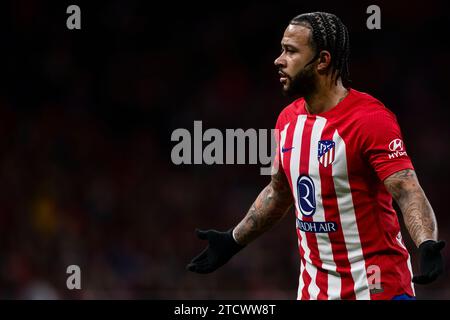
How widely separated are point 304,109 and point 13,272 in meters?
6.35

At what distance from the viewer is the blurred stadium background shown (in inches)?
401

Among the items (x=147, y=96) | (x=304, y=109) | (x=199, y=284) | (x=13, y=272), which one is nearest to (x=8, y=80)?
(x=147, y=96)

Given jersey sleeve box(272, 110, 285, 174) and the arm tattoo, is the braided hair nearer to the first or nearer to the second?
jersey sleeve box(272, 110, 285, 174)

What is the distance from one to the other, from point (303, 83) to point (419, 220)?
2.98 ft

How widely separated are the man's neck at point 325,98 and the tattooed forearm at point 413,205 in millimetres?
552

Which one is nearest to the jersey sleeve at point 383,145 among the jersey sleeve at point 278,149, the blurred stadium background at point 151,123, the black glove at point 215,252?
the jersey sleeve at point 278,149

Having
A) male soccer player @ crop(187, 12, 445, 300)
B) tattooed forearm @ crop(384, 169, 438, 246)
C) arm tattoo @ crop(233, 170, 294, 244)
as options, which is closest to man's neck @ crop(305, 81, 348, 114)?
male soccer player @ crop(187, 12, 445, 300)

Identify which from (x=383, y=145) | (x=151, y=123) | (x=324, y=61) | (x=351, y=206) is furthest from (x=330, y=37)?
(x=151, y=123)

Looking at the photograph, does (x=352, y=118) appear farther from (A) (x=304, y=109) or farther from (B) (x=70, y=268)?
(B) (x=70, y=268)

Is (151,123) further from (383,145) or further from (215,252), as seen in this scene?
(383,145)

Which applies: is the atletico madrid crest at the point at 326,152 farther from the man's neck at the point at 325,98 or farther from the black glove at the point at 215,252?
the black glove at the point at 215,252

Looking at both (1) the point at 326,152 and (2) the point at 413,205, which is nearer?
(2) the point at 413,205

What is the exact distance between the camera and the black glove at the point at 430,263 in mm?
3342

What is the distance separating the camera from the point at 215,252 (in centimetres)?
451
